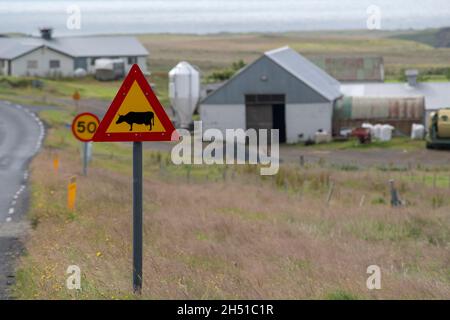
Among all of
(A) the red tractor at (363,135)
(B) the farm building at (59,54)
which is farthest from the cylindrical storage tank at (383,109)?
(B) the farm building at (59,54)

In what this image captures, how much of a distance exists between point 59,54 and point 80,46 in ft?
18.8

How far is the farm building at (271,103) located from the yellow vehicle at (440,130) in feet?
25.9

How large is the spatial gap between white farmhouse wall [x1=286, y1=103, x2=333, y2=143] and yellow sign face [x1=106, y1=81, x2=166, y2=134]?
46855mm

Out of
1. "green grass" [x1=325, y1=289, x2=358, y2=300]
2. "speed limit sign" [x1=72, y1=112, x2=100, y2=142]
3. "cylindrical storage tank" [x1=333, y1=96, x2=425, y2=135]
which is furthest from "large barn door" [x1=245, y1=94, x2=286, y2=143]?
"green grass" [x1=325, y1=289, x2=358, y2=300]

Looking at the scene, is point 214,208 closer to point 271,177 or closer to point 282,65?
point 271,177

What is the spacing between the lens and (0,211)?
63.7ft

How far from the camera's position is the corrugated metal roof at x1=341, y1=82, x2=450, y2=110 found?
56.7 metres

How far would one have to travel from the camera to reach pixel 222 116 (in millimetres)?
56281

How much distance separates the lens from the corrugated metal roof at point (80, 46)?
93812mm

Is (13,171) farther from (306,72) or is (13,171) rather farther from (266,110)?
(306,72)

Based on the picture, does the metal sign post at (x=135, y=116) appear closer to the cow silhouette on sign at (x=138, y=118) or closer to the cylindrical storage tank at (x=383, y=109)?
the cow silhouette on sign at (x=138, y=118)

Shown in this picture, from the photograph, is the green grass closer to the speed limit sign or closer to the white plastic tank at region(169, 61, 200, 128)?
the speed limit sign
